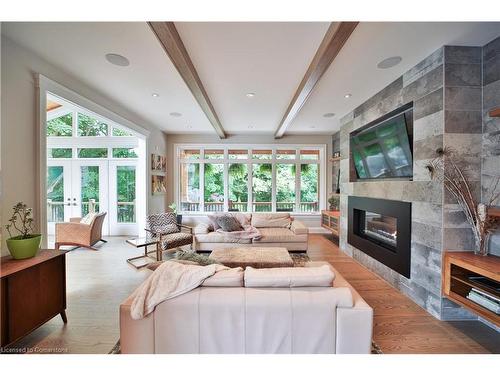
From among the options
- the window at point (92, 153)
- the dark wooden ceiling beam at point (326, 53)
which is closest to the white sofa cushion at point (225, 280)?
the dark wooden ceiling beam at point (326, 53)

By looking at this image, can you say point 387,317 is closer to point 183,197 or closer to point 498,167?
point 498,167

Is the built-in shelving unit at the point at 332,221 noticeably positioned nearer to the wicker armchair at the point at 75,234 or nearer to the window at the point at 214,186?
the window at the point at 214,186

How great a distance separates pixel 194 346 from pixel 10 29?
3074 mm

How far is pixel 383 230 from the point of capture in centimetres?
315

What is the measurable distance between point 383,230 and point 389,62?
227cm

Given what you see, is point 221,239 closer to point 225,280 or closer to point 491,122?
point 225,280

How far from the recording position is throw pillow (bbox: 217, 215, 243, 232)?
4094 millimetres

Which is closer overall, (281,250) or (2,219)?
(2,219)

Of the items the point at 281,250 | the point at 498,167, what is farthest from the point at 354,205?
the point at 498,167

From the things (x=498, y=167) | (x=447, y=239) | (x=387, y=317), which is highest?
(x=498, y=167)

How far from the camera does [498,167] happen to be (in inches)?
75.0

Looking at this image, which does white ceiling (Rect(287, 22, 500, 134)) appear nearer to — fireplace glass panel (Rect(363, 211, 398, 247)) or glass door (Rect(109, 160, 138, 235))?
fireplace glass panel (Rect(363, 211, 398, 247))

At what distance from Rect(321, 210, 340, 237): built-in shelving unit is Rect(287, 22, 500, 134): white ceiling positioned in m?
2.54
